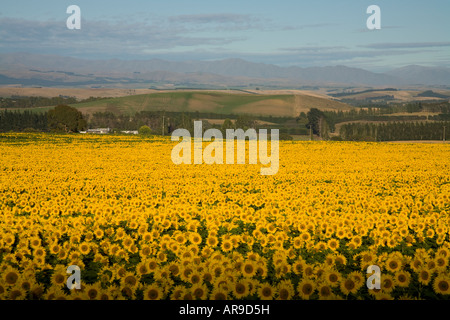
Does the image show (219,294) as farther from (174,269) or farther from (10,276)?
(10,276)

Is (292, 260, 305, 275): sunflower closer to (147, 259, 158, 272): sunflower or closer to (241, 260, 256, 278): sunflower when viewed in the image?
(241, 260, 256, 278): sunflower

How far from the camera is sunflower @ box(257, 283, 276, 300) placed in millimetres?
6940

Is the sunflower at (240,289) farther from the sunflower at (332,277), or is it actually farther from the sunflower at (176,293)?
the sunflower at (332,277)

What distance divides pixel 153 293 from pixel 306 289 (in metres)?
2.50

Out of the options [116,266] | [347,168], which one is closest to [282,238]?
[116,266]

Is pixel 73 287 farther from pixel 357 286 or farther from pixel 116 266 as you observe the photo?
pixel 357 286

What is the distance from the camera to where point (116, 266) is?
8.41 metres

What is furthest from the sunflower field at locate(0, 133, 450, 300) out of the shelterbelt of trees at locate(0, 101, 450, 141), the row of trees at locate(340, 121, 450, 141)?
the row of trees at locate(340, 121, 450, 141)

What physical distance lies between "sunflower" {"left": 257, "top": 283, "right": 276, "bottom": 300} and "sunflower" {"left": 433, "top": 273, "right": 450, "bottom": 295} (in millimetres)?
2848

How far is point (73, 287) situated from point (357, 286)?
4.73 meters

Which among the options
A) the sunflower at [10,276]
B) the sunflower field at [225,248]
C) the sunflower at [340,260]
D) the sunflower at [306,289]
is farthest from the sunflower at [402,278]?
the sunflower at [10,276]

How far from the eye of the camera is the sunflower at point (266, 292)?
6.94 meters

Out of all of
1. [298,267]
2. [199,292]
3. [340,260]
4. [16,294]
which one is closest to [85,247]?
[16,294]

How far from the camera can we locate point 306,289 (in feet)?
23.8
